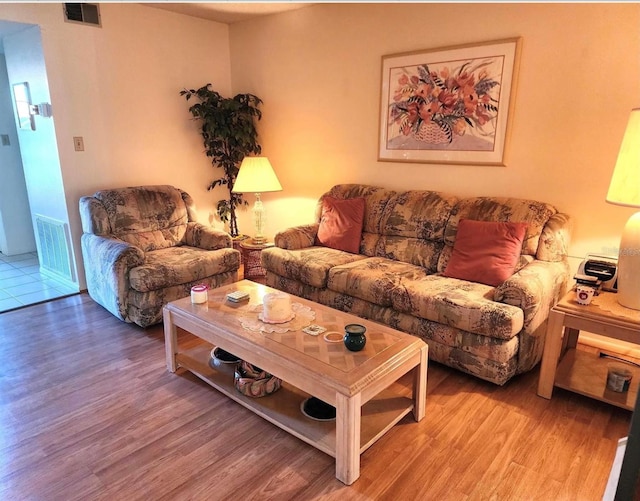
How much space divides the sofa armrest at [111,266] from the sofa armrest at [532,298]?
7.79 ft

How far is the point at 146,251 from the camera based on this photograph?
3504mm

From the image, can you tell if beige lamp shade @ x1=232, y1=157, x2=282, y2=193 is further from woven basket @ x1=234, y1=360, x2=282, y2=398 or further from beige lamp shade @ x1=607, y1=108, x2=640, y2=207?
beige lamp shade @ x1=607, y1=108, x2=640, y2=207

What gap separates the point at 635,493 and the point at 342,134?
11.2ft

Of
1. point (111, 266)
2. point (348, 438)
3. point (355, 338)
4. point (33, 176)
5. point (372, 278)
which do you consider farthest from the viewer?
point (33, 176)

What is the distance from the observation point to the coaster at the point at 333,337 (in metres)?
1.96

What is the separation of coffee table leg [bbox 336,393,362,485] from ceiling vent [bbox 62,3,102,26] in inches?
141

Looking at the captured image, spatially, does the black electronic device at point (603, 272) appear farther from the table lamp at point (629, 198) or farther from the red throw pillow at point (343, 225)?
the red throw pillow at point (343, 225)

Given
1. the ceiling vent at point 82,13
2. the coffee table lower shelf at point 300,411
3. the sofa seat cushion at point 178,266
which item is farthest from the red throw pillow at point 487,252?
the ceiling vent at point 82,13

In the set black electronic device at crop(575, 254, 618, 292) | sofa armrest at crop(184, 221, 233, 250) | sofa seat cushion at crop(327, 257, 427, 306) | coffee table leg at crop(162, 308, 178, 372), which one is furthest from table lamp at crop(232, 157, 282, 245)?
black electronic device at crop(575, 254, 618, 292)

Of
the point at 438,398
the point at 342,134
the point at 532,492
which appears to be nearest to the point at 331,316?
the point at 438,398

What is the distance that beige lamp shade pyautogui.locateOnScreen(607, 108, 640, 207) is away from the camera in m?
1.84

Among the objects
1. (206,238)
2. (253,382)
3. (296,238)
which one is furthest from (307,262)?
(253,382)

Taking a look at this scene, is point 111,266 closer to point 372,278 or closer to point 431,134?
point 372,278

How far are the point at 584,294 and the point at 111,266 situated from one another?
9.44 feet
